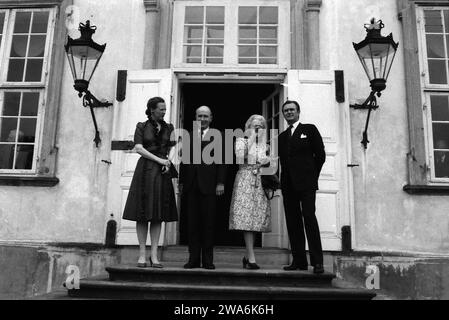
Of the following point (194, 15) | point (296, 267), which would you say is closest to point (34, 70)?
point (194, 15)

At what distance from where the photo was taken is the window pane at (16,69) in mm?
6371

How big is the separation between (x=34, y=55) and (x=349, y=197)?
15.4ft

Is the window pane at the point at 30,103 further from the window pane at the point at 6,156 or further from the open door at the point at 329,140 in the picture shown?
the open door at the point at 329,140

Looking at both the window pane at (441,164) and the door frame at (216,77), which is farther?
the door frame at (216,77)

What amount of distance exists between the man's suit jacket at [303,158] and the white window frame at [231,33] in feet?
6.05

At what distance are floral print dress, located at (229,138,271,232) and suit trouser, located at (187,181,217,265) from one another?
0.80 feet

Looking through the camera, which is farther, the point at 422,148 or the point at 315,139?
the point at 422,148

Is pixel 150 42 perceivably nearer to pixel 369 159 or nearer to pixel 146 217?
pixel 146 217

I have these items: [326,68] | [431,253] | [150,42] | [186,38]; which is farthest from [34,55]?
[431,253]

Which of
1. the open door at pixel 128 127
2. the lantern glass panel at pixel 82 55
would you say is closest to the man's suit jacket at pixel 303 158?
the open door at pixel 128 127

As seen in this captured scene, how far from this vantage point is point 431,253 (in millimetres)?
5609

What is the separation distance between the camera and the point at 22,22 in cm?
653
